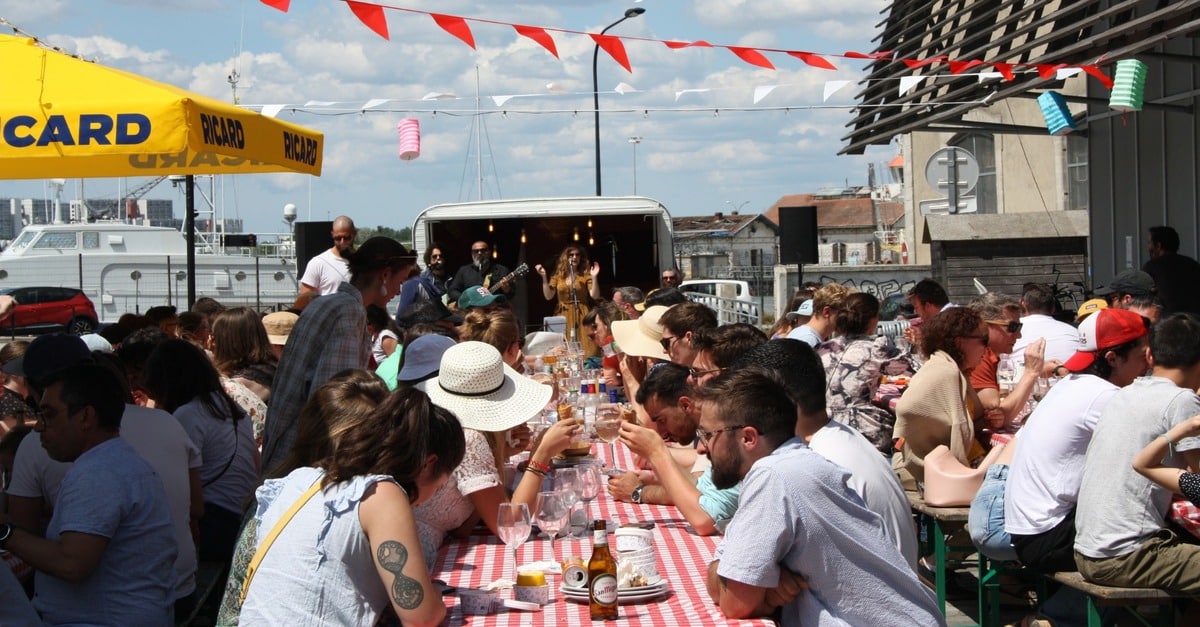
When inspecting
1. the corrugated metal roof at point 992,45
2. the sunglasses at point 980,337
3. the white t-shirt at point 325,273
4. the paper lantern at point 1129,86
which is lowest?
the sunglasses at point 980,337

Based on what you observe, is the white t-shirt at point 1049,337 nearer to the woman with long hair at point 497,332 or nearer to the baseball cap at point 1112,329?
the baseball cap at point 1112,329

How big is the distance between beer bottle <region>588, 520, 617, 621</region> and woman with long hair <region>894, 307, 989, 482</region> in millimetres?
3191

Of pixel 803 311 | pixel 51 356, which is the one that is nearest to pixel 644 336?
pixel 803 311

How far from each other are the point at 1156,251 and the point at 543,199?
6.46m

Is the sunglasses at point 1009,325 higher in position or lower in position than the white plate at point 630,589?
higher

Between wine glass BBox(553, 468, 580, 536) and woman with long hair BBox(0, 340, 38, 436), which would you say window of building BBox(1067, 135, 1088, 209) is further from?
wine glass BBox(553, 468, 580, 536)

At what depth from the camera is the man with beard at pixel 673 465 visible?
13.2 ft

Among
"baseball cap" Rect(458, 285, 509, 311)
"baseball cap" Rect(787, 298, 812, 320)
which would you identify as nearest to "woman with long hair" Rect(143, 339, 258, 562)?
"baseball cap" Rect(787, 298, 812, 320)

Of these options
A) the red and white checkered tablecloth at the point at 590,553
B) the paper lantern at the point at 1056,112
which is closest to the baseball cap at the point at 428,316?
the red and white checkered tablecloth at the point at 590,553

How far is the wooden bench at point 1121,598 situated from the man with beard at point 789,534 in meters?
1.89

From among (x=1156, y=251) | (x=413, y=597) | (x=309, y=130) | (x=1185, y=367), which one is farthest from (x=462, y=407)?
(x=1156, y=251)

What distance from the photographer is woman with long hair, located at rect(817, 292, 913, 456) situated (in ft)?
22.3

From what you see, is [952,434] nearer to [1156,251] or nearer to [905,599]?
[905,599]

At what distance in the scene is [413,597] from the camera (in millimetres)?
2996
